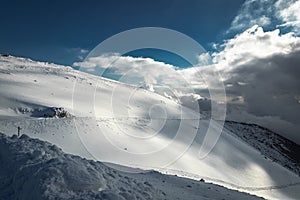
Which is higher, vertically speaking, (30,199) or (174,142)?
(174,142)

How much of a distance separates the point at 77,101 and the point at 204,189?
20602 millimetres

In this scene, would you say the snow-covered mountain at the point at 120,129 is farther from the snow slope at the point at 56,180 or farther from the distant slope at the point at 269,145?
the distant slope at the point at 269,145

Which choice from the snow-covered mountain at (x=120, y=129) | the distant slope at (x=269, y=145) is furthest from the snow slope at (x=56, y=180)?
the distant slope at (x=269, y=145)

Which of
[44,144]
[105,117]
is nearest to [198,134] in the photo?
[105,117]

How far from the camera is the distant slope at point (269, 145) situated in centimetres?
9444

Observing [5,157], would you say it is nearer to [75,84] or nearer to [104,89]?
[75,84]

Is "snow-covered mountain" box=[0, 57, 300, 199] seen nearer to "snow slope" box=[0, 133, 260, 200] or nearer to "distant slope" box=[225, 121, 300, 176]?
"snow slope" box=[0, 133, 260, 200]

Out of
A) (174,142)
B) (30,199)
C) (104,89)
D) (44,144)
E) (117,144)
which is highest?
(104,89)

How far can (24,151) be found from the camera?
29.6ft

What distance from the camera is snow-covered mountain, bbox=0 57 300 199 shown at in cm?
2066

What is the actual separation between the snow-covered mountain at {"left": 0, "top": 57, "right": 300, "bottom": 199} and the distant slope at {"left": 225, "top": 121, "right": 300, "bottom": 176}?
4913 centimetres

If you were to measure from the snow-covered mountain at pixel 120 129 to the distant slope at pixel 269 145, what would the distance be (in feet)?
161

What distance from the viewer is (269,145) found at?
12688 cm

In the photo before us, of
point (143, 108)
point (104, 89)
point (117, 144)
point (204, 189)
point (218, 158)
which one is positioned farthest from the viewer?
point (104, 89)
